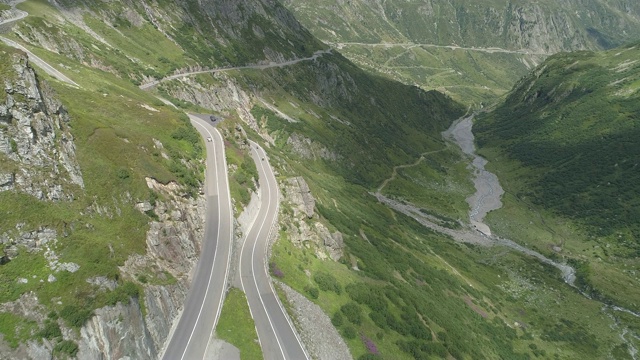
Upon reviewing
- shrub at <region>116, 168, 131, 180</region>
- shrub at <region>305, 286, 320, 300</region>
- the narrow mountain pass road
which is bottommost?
the narrow mountain pass road

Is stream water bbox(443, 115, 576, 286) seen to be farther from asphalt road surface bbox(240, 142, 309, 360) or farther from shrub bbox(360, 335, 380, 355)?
asphalt road surface bbox(240, 142, 309, 360)

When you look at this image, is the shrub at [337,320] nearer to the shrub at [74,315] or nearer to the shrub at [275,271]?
the shrub at [275,271]

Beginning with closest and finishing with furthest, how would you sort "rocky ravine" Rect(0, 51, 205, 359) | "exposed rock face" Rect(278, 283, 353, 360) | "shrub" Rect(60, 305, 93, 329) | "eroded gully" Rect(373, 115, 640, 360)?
"shrub" Rect(60, 305, 93, 329) < "rocky ravine" Rect(0, 51, 205, 359) < "exposed rock face" Rect(278, 283, 353, 360) < "eroded gully" Rect(373, 115, 640, 360)

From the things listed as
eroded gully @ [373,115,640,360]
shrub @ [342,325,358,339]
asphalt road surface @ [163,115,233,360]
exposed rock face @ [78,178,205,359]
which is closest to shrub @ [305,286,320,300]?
shrub @ [342,325,358,339]

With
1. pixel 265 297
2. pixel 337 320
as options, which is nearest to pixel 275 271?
pixel 265 297

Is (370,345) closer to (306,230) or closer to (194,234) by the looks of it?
(306,230)

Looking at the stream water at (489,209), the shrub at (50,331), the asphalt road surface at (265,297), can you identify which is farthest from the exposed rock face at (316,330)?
the stream water at (489,209)
